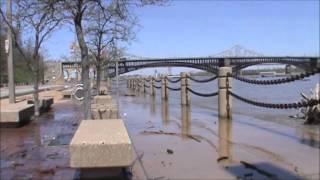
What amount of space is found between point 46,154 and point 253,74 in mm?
74996

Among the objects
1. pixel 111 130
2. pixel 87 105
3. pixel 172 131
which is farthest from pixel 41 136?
pixel 111 130

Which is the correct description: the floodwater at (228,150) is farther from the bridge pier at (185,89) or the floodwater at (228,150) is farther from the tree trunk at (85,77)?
the bridge pier at (185,89)

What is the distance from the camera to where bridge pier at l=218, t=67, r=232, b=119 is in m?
15.1

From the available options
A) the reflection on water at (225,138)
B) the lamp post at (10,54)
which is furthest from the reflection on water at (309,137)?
the lamp post at (10,54)

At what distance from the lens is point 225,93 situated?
15.1 metres

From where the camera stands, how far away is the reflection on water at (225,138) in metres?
8.78

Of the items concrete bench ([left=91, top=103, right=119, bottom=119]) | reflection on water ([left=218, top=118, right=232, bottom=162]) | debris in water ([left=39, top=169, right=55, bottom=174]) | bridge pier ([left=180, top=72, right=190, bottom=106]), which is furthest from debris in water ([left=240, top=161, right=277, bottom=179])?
bridge pier ([left=180, top=72, right=190, bottom=106])

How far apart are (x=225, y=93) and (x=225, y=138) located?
4298 mm

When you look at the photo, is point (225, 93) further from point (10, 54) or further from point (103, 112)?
point (10, 54)

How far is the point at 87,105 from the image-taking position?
1095 centimetres

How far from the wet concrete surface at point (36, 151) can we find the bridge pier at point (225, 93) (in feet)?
13.2

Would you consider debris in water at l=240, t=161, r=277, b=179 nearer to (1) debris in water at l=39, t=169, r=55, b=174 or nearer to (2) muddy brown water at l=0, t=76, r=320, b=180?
(2) muddy brown water at l=0, t=76, r=320, b=180

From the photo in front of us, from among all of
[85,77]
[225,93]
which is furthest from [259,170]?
[225,93]

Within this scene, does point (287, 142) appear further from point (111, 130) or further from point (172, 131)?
point (111, 130)
